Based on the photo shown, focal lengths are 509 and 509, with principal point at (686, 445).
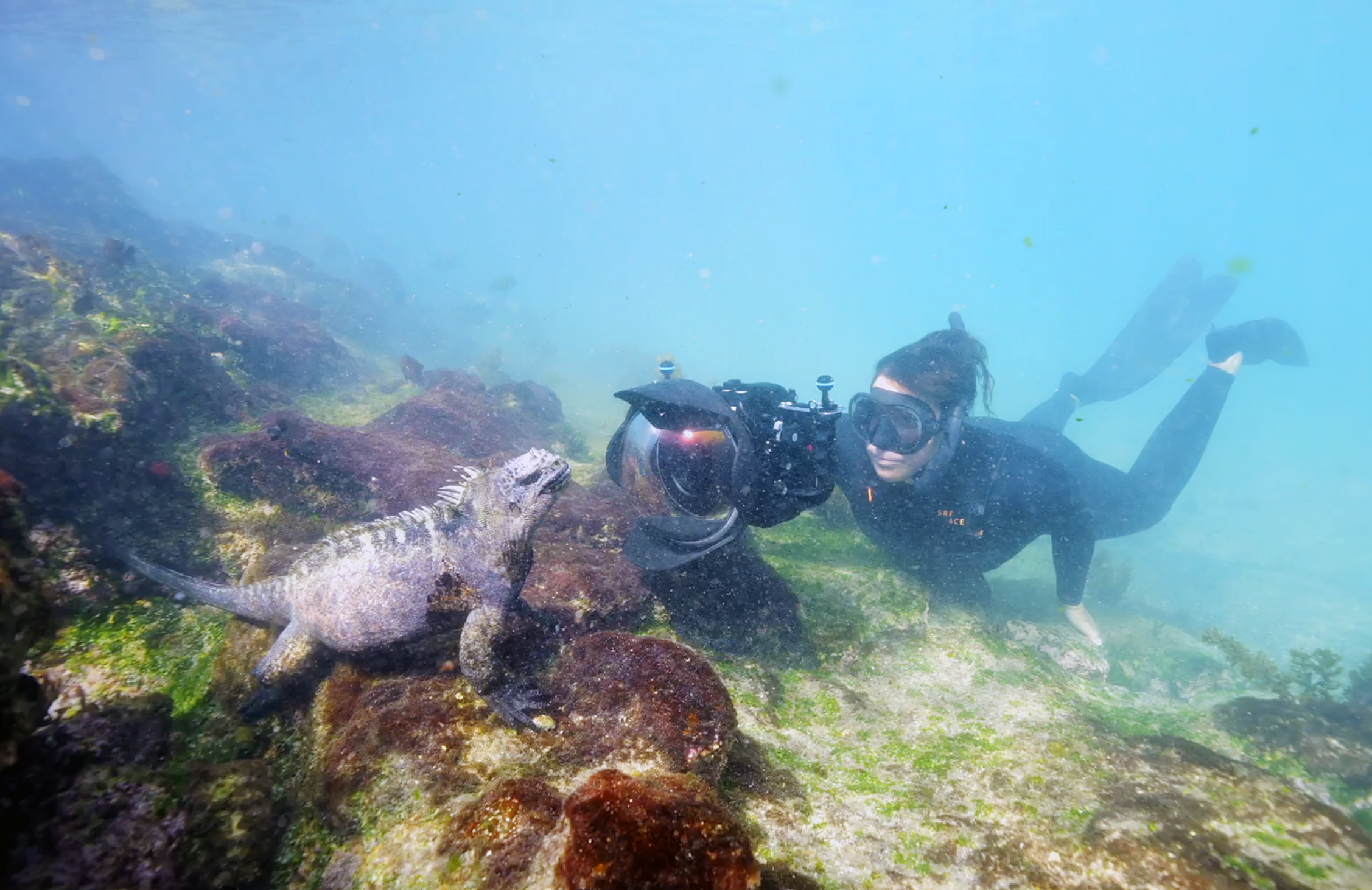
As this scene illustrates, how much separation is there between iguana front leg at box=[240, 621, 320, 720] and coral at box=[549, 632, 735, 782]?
193 centimetres

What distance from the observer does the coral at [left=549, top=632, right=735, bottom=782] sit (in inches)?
112

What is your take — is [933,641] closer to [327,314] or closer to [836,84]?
[327,314]

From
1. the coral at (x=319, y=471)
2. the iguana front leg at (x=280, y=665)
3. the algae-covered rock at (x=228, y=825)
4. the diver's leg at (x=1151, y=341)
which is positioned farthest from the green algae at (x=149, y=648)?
the diver's leg at (x=1151, y=341)

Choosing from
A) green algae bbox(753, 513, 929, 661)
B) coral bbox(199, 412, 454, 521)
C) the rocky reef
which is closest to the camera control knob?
the rocky reef

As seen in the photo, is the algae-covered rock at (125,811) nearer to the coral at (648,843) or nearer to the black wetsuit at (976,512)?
the coral at (648,843)

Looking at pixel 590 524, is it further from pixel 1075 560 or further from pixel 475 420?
pixel 1075 560

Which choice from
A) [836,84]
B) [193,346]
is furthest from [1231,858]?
[836,84]

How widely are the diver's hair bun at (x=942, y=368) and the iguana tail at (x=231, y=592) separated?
24.2 ft

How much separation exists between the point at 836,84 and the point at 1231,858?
9877 cm

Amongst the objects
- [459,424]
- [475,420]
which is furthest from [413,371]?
[459,424]

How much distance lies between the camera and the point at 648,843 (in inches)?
72.9

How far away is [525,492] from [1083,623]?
9.88 m

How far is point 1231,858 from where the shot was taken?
2537mm

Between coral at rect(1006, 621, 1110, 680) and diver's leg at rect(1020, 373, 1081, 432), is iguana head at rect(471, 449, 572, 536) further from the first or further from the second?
diver's leg at rect(1020, 373, 1081, 432)
